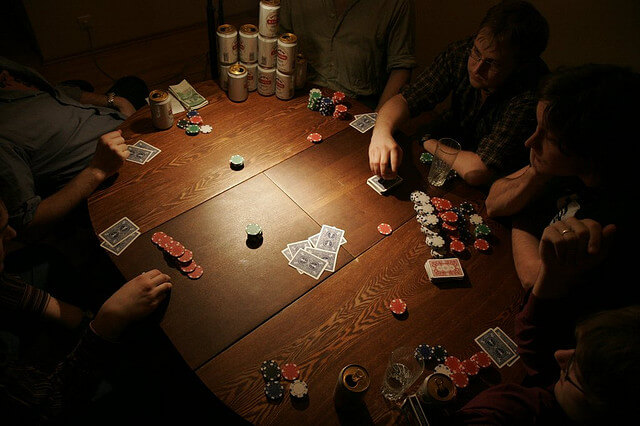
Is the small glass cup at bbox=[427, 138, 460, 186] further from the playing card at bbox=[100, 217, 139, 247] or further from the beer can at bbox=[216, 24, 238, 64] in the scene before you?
the playing card at bbox=[100, 217, 139, 247]

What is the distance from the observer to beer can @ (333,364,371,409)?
1.17 m

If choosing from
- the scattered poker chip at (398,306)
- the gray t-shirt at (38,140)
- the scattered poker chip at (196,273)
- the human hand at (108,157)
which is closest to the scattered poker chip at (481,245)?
the scattered poker chip at (398,306)

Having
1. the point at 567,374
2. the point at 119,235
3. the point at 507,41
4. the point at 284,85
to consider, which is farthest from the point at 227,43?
the point at 567,374

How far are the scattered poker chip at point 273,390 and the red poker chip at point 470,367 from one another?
23.9 inches

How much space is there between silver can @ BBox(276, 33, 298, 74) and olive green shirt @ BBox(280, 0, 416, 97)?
0.51 meters

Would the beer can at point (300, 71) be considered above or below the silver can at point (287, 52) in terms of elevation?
below

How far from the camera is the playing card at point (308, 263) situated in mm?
1568

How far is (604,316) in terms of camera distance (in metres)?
1.06

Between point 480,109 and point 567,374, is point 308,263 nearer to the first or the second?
point 567,374

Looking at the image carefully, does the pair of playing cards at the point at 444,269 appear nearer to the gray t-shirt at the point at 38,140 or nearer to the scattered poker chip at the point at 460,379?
the scattered poker chip at the point at 460,379

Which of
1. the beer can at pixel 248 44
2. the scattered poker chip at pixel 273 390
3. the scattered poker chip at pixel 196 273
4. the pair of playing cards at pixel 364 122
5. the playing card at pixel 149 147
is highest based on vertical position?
the beer can at pixel 248 44

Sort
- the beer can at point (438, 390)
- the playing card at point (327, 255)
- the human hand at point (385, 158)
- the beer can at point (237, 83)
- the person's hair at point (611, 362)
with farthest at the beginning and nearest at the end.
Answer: the beer can at point (237, 83) → the human hand at point (385, 158) → the playing card at point (327, 255) → the beer can at point (438, 390) → the person's hair at point (611, 362)

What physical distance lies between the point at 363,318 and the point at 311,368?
0.85ft

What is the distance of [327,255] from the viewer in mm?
1621
